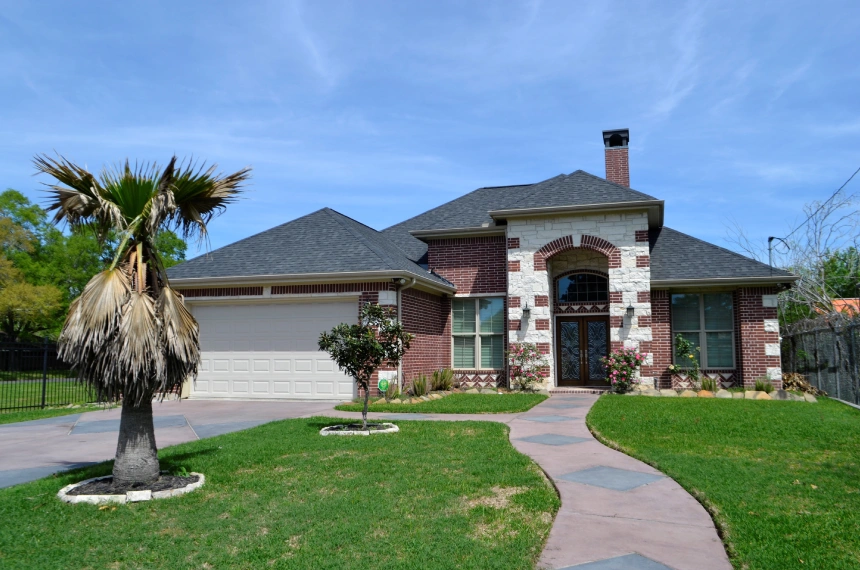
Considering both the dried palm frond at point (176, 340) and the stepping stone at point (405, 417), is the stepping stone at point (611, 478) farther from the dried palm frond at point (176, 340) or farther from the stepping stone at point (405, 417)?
the stepping stone at point (405, 417)

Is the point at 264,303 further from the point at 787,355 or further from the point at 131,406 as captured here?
the point at 787,355

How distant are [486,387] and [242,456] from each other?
10.5m

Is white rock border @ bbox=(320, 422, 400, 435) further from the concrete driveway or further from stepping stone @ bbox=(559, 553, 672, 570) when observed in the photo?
stepping stone @ bbox=(559, 553, 672, 570)

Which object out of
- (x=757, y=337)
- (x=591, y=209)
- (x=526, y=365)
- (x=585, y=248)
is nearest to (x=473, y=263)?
(x=585, y=248)

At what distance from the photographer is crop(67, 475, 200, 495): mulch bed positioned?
623 centimetres

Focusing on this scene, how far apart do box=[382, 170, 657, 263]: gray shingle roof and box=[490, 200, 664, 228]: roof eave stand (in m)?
0.16

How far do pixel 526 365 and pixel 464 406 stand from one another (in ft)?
13.5

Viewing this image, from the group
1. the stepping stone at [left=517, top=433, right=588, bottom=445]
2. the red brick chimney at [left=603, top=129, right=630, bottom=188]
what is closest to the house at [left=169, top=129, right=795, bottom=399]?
the red brick chimney at [left=603, top=129, right=630, bottom=188]

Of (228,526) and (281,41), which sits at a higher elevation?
(281,41)

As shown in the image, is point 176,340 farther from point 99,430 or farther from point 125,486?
point 99,430

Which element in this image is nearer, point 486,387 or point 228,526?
point 228,526

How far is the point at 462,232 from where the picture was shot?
60.7 ft

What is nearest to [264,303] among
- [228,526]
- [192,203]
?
[192,203]

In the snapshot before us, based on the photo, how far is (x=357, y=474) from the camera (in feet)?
22.5
